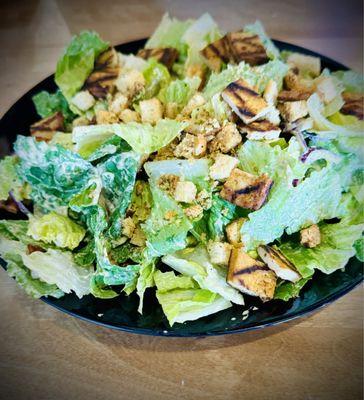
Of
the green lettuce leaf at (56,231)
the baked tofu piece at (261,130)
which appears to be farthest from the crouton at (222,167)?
the green lettuce leaf at (56,231)

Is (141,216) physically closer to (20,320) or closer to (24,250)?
(24,250)

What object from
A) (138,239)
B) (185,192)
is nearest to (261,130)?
(185,192)

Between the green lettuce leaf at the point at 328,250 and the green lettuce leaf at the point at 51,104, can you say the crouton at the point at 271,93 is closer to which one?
the green lettuce leaf at the point at 328,250

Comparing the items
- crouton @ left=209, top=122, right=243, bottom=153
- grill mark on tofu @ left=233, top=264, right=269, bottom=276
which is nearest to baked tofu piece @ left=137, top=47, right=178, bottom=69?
crouton @ left=209, top=122, right=243, bottom=153

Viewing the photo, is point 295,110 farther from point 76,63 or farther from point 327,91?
point 76,63

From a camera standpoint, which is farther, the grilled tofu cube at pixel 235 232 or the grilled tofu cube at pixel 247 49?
the grilled tofu cube at pixel 247 49

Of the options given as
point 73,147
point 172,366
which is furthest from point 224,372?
→ point 73,147
